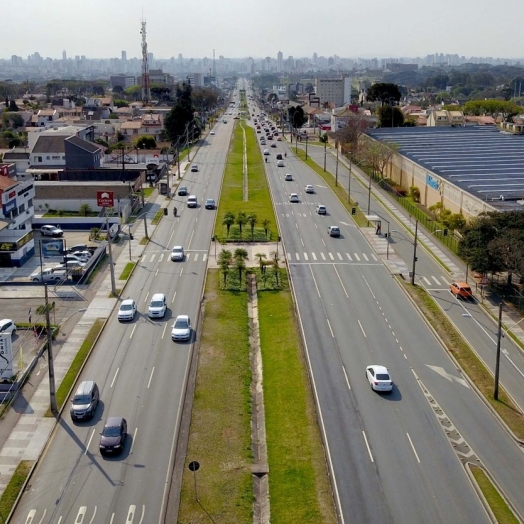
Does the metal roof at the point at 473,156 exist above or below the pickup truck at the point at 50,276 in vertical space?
above

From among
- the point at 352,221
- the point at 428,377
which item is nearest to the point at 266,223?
the point at 352,221

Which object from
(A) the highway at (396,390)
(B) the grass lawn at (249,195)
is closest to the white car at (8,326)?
(A) the highway at (396,390)

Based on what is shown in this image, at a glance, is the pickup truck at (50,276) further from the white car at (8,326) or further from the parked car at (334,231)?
the parked car at (334,231)

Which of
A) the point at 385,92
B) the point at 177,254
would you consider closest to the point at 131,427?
the point at 177,254

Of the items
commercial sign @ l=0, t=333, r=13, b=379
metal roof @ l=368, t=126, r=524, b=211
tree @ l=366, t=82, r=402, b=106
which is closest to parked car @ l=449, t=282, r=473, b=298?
metal roof @ l=368, t=126, r=524, b=211

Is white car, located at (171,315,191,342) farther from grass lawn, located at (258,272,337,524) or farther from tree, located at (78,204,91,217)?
tree, located at (78,204,91,217)

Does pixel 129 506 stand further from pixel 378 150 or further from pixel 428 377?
pixel 378 150

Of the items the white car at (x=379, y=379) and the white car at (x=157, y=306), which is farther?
the white car at (x=157, y=306)
